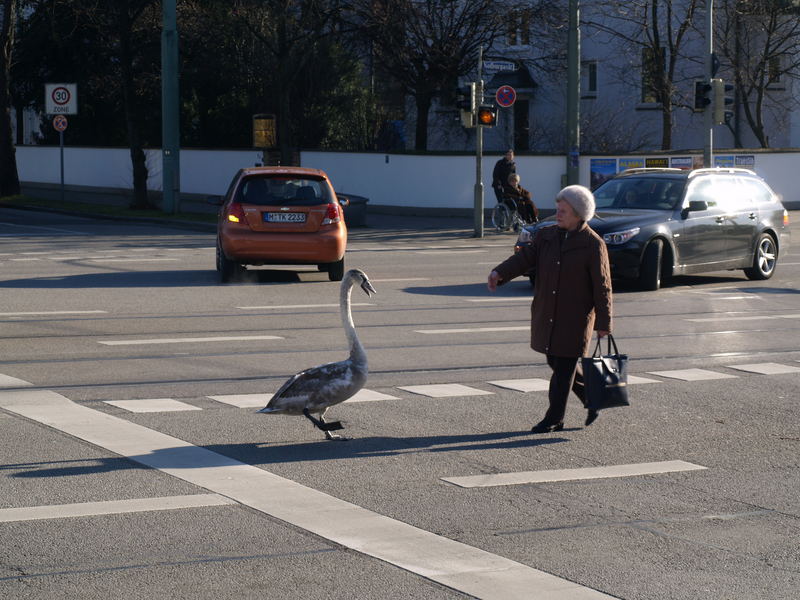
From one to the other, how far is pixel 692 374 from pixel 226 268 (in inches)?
346

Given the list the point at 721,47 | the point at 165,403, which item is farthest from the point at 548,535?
the point at 721,47

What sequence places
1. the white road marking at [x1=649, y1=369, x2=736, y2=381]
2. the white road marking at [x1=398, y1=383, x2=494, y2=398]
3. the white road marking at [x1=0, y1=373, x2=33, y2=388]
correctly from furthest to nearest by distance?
the white road marking at [x1=649, y1=369, x2=736, y2=381] < the white road marking at [x1=0, y1=373, x2=33, y2=388] < the white road marking at [x1=398, y1=383, x2=494, y2=398]

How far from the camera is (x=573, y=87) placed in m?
29.5

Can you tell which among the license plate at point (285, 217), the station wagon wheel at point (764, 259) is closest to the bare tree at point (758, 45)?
the station wagon wheel at point (764, 259)

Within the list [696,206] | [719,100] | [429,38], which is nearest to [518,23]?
[429,38]

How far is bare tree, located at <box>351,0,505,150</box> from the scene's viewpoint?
1505 inches

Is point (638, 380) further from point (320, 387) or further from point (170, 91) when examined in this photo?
point (170, 91)

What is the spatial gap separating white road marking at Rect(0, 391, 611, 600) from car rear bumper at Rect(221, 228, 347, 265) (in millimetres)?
9069

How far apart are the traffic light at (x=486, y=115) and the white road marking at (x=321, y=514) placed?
19.1 m

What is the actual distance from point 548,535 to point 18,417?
4133 millimetres

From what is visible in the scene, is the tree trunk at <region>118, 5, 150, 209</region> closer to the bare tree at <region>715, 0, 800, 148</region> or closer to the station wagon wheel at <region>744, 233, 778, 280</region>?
the bare tree at <region>715, 0, 800, 148</region>

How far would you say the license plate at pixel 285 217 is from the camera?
59.2 ft

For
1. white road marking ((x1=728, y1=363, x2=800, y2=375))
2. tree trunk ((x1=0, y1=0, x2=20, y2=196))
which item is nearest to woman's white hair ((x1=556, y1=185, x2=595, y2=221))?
white road marking ((x1=728, y1=363, x2=800, y2=375))

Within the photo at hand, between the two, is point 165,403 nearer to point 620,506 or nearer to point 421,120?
point 620,506
